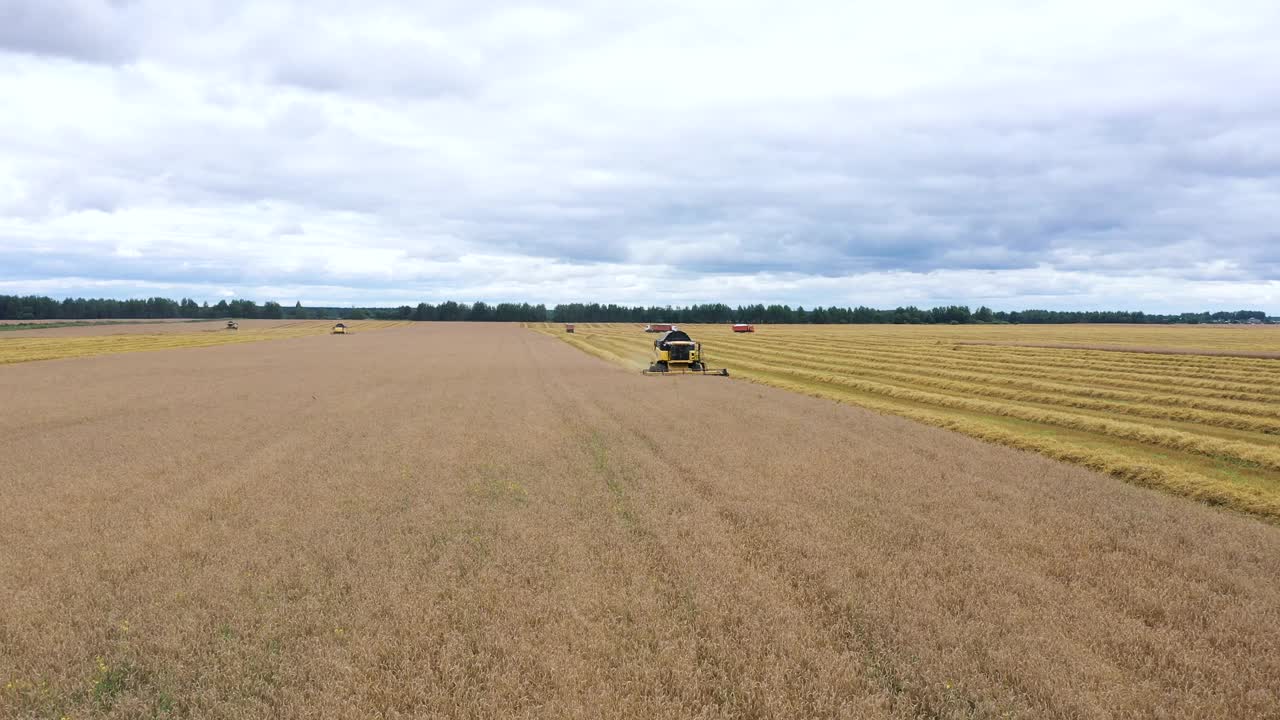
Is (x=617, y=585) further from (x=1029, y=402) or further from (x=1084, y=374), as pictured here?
(x=1084, y=374)

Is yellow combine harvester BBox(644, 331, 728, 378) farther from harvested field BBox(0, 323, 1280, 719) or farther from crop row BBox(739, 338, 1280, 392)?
harvested field BBox(0, 323, 1280, 719)

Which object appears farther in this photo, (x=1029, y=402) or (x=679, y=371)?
(x=679, y=371)

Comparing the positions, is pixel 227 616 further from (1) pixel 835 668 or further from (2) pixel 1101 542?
(2) pixel 1101 542

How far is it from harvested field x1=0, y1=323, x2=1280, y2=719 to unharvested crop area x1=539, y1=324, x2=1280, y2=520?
104 inches

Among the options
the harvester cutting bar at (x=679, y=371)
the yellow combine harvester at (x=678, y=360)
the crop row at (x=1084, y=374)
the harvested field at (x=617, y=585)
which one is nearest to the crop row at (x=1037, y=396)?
the crop row at (x=1084, y=374)


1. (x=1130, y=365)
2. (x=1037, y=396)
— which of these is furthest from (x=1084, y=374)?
(x=1037, y=396)

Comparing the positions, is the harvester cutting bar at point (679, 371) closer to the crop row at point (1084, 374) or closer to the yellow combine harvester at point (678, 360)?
the yellow combine harvester at point (678, 360)

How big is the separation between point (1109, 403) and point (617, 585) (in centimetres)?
2434

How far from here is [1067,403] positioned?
25.2 meters

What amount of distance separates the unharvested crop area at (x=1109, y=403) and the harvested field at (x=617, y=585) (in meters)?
2.63

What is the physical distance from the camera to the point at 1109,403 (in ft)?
79.0

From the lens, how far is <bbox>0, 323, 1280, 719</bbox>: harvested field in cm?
548

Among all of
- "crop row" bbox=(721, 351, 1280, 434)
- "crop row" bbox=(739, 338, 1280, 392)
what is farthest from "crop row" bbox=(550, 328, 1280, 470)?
"crop row" bbox=(739, 338, 1280, 392)

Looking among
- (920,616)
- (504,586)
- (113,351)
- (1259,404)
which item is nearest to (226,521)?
(504,586)
